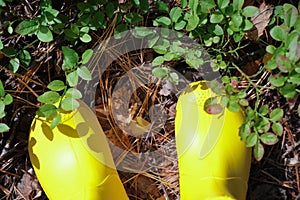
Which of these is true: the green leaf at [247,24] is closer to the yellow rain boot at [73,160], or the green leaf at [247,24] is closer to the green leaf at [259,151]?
the green leaf at [259,151]

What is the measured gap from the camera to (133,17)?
4.41 ft

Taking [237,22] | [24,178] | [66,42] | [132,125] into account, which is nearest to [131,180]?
[132,125]

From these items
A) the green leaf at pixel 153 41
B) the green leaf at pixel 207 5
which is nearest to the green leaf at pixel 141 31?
the green leaf at pixel 153 41

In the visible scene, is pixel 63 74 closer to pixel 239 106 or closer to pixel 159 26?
pixel 159 26

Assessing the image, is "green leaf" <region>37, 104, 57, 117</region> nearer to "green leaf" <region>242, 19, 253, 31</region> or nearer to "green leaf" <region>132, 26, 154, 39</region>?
"green leaf" <region>132, 26, 154, 39</region>

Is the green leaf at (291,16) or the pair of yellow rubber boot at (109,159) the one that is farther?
the pair of yellow rubber boot at (109,159)

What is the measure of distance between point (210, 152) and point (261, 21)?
314 millimetres

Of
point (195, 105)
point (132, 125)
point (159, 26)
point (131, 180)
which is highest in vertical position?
point (159, 26)

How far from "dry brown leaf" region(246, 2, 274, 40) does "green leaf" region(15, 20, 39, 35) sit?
461 millimetres

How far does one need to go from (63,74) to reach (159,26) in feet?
0.82

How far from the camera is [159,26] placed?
1407mm

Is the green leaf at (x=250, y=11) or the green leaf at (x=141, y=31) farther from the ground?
the green leaf at (x=250, y=11)

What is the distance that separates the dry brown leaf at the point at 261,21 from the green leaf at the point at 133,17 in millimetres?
251

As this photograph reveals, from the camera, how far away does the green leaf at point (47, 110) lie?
1.27m
